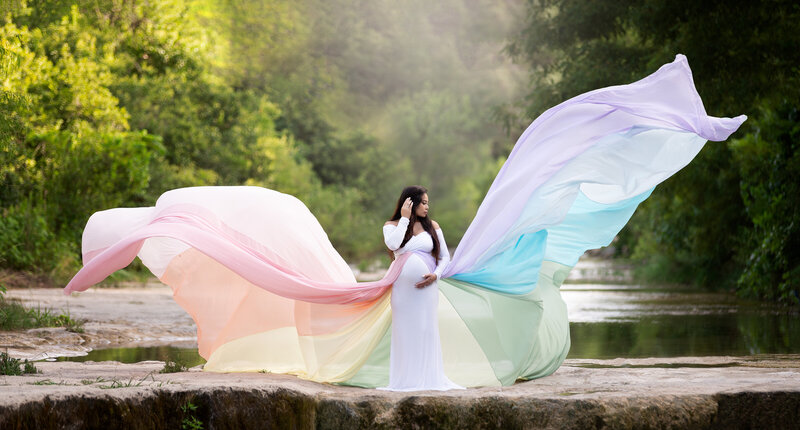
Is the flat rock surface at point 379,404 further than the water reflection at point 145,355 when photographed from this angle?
No

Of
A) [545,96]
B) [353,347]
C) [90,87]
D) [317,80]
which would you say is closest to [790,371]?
[353,347]

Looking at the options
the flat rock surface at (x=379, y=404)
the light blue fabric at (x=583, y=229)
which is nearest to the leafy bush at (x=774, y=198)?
the light blue fabric at (x=583, y=229)

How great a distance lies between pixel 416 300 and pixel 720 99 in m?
11.4

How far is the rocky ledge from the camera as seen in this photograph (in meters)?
6.44

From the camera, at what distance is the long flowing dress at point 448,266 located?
8.17 m

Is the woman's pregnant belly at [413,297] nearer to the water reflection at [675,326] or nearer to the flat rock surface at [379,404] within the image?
the flat rock surface at [379,404]

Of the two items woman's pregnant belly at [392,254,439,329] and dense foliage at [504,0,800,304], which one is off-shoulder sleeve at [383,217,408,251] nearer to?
woman's pregnant belly at [392,254,439,329]

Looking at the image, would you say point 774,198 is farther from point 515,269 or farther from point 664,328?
point 515,269

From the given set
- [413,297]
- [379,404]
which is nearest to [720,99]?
[413,297]

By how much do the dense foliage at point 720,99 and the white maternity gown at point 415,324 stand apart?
10.9 m

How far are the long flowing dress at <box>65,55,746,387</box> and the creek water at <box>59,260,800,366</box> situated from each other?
5.90 feet

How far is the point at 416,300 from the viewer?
310 inches

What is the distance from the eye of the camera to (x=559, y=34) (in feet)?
76.8

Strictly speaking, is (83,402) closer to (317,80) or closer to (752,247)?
(752,247)
